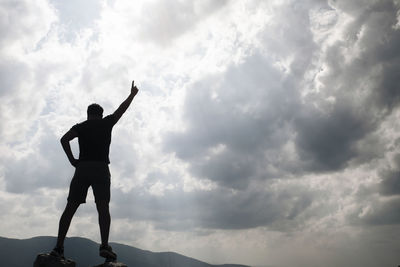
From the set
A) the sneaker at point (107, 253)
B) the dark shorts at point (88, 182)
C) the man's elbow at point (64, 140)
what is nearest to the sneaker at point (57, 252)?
the sneaker at point (107, 253)

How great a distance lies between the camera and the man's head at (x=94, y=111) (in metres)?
7.50

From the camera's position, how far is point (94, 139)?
716cm

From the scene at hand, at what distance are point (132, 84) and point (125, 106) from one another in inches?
27.1

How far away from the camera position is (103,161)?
7.16 metres

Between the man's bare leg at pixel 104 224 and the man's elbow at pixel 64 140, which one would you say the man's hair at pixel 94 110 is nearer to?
the man's elbow at pixel 64 140

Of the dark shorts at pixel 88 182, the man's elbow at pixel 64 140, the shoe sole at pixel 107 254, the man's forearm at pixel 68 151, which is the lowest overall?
the shoe sole at pixel 107 254

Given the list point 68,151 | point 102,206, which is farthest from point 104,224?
point 68,151

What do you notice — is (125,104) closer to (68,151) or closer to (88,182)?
(68,151)

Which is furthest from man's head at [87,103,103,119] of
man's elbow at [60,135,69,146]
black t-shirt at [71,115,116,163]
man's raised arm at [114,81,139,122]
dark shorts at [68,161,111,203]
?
dark shorts at [68,161,111,203]

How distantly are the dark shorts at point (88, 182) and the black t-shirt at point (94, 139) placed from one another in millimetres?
183

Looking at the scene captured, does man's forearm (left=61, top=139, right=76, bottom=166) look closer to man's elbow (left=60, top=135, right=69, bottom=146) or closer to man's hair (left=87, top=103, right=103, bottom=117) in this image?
man's elbow (left=60, top=135, right=69, bottom=146)

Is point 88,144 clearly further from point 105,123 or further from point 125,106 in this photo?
point 125,106

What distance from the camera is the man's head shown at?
24.6ft

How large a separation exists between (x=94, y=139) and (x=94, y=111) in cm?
75
